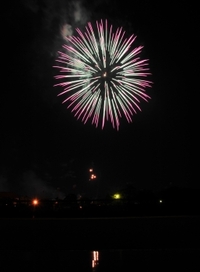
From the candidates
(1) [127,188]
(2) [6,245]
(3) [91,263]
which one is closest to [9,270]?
(3) [91,263]

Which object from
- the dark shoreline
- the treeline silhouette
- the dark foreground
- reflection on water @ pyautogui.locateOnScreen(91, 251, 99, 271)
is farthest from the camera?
the treeline silhouette

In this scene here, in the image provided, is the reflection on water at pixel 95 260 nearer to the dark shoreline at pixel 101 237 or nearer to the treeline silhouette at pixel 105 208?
the dark shoreline at pixel 101 237

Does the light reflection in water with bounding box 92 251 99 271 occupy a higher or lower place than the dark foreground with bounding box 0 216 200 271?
lower

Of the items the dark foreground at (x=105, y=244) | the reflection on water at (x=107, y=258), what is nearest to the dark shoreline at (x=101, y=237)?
the dark foreground at (x=105, y=244)

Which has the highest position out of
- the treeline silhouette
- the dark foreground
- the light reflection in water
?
the treeline silhouette

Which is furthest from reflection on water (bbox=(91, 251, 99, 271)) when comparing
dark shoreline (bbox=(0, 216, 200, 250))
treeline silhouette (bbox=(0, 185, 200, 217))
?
treeline silhouette (bbox=(0, 185, 200, 217))

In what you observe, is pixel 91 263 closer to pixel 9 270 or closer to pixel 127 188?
pixel 9 270

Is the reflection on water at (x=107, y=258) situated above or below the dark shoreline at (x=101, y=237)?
below

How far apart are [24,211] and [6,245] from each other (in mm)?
12887

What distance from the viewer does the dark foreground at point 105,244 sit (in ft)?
25.3

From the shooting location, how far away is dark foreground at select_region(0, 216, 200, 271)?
25.3ft

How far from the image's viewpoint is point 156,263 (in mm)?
7254

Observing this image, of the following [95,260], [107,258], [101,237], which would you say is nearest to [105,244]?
[101,237]

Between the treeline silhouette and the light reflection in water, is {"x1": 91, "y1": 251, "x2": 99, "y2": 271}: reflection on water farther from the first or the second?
the treeline silhouette
